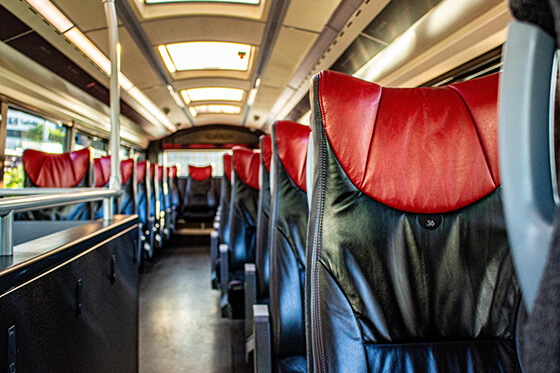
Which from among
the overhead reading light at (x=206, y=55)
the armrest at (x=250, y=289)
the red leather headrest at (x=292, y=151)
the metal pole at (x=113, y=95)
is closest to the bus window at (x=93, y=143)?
the overhead reading light at (x=206, y=55)

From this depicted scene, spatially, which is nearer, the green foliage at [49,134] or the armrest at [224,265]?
the armrest at [224,265]

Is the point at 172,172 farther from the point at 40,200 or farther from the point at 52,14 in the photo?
the point at 40,200

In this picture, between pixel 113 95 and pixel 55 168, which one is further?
pixel 55 168

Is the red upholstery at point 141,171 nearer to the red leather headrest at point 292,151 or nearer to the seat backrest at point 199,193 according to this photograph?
the seat backrest at point 199,193

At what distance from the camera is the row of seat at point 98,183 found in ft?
9.78

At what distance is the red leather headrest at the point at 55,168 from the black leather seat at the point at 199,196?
222 inches

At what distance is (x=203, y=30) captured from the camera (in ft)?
13.5

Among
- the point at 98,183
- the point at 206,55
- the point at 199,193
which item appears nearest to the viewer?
the point at 98,183

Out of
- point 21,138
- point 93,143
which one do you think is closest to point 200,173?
point 93,143

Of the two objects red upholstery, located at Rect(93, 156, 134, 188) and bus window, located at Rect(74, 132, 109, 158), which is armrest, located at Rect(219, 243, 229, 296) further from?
bus window, located at Rect(74, 132, 109, 158)

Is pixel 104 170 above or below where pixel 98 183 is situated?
above

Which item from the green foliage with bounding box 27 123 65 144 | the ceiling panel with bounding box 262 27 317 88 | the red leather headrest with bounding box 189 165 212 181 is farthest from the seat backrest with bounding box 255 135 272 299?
the red leather headrest with bounding box 189 165 212 181

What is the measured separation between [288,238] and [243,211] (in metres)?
1.54

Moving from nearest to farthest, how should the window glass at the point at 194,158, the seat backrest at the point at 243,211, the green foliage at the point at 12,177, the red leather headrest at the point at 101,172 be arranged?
the seat backrest at the point at 243,211 < the green foliage at the point at 12,177 < the red leather headrest at the point at 101,172 < the window glass at the point at 194,158
